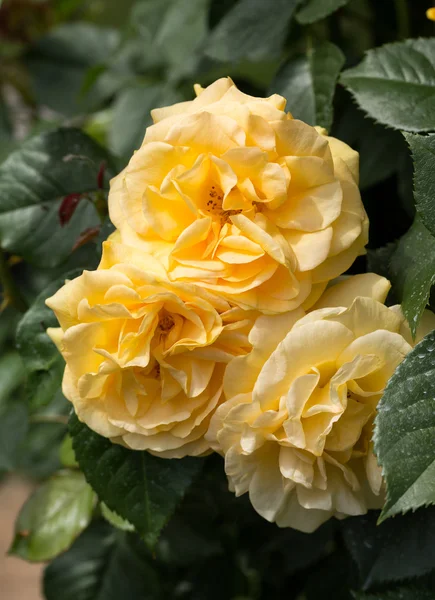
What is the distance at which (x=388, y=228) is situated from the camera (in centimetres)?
73

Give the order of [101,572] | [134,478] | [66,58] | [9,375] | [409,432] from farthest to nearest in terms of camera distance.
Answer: [66,58]
[9,375]
[101,572]
[134,478]
[409,432]

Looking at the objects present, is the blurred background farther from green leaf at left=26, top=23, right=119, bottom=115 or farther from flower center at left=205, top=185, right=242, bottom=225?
flower center at left=205, top=185, right=242, bottom=225

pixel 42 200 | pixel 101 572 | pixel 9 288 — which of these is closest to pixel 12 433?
pixel 101 572

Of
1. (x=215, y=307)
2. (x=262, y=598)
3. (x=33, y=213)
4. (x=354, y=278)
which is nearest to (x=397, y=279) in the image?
(x=354, y=278)

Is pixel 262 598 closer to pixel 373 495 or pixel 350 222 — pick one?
pixel 373 495

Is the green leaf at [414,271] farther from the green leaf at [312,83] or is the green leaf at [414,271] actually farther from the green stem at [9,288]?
the green stem at [9,288]

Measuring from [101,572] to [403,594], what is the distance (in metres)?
0.49

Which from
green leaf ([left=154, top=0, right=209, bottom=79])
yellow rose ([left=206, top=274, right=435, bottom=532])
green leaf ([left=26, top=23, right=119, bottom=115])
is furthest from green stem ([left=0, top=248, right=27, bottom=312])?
green leaf ([left=26, top=23, right=119, bottom=115])

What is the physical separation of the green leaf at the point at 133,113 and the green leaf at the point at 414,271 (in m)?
0.62

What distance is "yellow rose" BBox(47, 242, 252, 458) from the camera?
17.9 inches

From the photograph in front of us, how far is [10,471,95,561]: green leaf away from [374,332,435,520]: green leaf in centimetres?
41

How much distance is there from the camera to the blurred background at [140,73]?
73 cm

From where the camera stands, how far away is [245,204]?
47 cm

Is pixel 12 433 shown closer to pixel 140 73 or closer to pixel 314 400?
pixel 140 73
